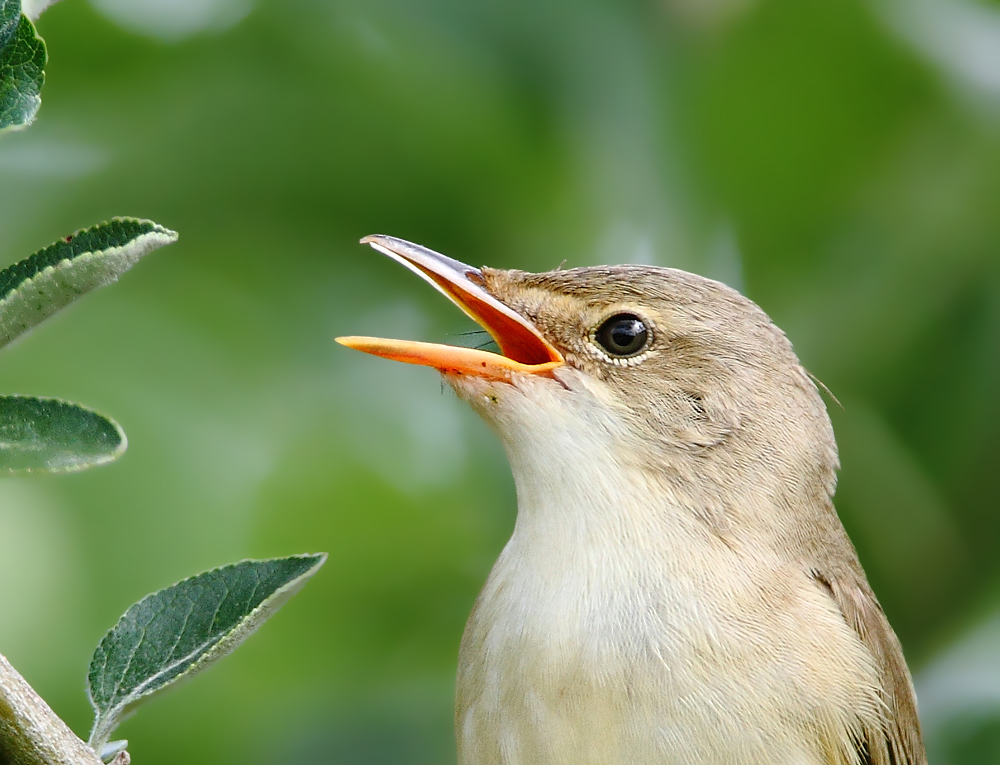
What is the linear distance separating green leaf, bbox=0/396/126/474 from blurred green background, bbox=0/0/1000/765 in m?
2.04

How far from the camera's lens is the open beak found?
71.5 inches

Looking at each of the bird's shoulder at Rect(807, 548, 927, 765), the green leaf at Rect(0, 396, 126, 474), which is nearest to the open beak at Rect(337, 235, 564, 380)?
the bird's shoulder at Rect(807, 548, 927, 765)

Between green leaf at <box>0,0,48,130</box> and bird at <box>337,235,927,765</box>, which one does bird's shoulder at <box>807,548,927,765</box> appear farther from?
green leaf at <box>0,0,48,130</box>

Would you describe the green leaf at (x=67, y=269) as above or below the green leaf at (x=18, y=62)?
below

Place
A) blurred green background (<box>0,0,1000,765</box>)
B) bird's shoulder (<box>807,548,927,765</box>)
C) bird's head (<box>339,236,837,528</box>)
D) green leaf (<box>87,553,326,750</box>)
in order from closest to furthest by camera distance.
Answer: green leaf (<box>87,553,326,750</box>)
bird's head (<box>339,236,837,528</box>)
bird's shoulder (<box>807,548,927,765</box>)
blurred green background (<box>0,0,1000,765</box>)

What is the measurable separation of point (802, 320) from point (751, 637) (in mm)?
1796

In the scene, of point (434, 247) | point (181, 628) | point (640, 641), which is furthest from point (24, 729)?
point (434, 247)

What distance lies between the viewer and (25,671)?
2564 millimetres

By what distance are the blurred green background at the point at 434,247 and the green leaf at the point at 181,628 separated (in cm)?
186

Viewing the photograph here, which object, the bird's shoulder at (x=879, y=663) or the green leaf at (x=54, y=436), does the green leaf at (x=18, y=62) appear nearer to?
the green leaf at (x=54, y=436)

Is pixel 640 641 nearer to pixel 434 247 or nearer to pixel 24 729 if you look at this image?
pixel 24 729

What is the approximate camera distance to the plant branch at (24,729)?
2.85 feet

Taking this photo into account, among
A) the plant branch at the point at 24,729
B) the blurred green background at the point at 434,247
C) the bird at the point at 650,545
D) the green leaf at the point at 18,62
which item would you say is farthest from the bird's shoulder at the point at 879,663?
the green leaf at the point at 18,62

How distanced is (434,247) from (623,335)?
1519mm
